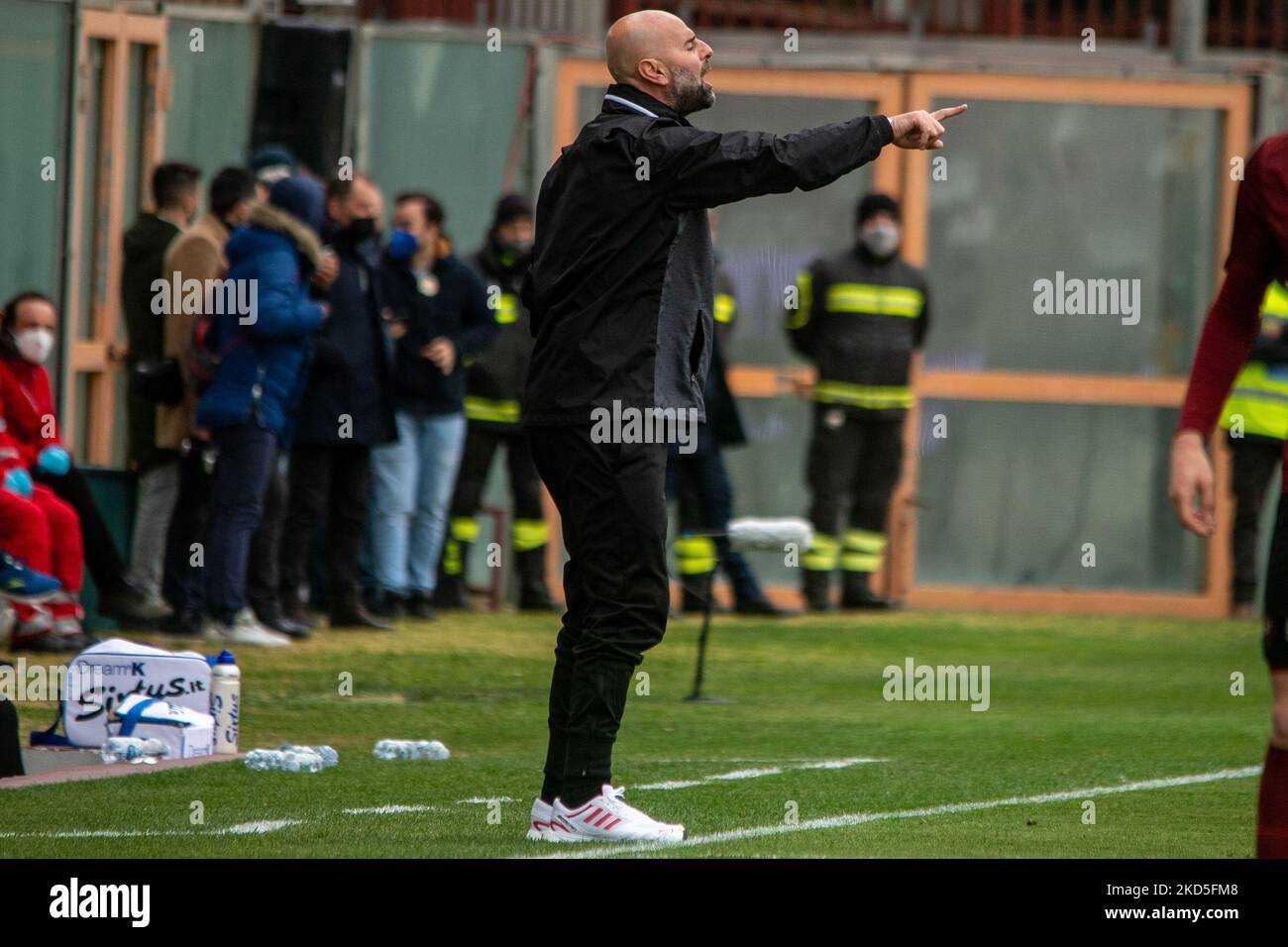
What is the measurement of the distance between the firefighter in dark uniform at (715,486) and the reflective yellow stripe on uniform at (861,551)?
785 mm

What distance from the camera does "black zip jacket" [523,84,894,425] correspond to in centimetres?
655

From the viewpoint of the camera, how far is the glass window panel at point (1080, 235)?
55.9 ft

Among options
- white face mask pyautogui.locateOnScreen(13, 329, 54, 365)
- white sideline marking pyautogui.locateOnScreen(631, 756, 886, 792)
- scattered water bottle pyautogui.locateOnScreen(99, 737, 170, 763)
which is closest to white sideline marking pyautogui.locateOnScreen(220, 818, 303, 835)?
white sideline marking pyautogui.locateOnScreen(631, 756, 886, 792)

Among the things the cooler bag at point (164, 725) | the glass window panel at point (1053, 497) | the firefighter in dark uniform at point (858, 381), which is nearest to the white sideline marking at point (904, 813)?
the cooler bag at point (164, 725)

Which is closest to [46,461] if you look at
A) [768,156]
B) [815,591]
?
[815,591]

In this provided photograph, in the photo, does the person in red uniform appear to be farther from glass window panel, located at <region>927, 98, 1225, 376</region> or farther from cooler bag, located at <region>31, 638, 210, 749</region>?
glass window panel, located at <region>927, 98, 1225, 376</region>

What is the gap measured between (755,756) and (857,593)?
23.2 ft

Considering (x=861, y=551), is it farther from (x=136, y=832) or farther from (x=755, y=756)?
(x=136, y=832)

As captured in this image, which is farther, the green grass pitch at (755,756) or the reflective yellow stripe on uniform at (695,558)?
the reflective yellow stripe on uniform at (695,558)

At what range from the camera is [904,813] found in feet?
24.4

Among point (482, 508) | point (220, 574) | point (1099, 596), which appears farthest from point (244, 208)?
point (1099, 596)

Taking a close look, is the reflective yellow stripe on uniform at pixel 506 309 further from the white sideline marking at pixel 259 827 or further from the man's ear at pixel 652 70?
the man's ear at pixel 652 70

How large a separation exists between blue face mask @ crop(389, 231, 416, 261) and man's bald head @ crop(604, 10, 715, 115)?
7.30 m
